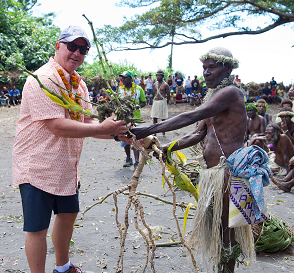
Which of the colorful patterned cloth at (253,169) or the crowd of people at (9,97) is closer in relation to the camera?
the colorful patterned cloth at (253,169)

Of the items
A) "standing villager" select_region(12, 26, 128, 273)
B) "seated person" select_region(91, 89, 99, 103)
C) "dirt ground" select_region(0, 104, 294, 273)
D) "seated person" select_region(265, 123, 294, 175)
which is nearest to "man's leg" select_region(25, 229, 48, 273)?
"standing villager" select_region(12, 26, 128, 273)

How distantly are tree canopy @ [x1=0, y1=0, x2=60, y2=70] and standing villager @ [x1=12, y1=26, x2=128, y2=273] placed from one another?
772 inches

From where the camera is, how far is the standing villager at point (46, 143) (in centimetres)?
219

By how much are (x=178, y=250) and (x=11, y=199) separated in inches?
113

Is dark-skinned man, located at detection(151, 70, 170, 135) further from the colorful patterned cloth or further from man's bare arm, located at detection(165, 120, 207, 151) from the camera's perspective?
the colorful patterned cloth

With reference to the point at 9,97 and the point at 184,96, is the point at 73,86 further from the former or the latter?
the point at 9,97

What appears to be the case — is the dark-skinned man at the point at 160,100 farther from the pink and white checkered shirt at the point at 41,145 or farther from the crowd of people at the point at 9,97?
the crowd of people at the point at 9,97

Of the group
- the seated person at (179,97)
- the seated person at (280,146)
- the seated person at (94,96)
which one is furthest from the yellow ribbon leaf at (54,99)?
the seated person at (179,97)

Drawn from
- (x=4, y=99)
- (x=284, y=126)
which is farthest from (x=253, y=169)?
(x=4, y=99)

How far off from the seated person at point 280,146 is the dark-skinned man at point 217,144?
3795 millimetres

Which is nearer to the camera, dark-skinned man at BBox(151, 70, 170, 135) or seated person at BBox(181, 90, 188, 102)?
dark-skinned man at BBox(151, 70, 170, 135)

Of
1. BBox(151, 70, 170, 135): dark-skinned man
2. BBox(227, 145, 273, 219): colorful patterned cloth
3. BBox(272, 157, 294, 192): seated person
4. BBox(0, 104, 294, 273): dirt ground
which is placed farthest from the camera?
BBox(151, 70, 170, 135): dark-skinned man

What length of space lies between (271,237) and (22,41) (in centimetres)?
2373

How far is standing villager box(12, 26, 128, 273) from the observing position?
7.18 feet
